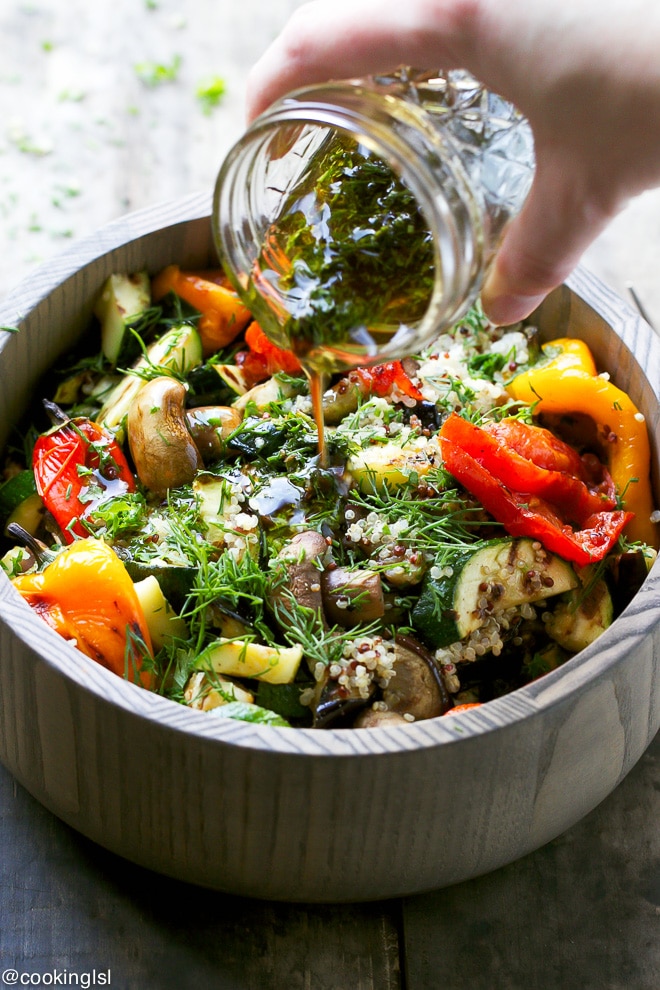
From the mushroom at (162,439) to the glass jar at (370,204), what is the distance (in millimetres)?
342

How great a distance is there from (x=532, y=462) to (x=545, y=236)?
57 centimetres

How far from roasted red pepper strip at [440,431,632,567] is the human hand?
0.39 m

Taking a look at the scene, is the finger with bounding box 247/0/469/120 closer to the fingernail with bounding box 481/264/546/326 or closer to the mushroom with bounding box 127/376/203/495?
the fingernail with bounding box 481/264/546/326

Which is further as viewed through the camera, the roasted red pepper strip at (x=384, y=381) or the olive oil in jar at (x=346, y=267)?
→ the roasted red pepper strip at (x=384, y=381)

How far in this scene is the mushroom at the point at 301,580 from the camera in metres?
2.04

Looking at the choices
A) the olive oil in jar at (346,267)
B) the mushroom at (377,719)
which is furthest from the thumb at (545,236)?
the mushroom at (377,719)

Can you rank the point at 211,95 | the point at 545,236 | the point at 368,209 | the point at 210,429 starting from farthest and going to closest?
1. the point at 211,95
2. the point at 210,429
3. the point at 368,209
4. the point at 545,236

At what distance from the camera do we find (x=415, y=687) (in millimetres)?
2010

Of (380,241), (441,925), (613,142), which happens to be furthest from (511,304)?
(441,925)

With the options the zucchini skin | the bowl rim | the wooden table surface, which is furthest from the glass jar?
the wooden table surface

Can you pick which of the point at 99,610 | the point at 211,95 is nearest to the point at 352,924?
the point at 99,610

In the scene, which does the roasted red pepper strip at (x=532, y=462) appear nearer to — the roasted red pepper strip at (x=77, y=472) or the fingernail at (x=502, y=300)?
the fingernail at (x=502, y=300)

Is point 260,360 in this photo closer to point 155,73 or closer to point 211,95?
point 211,95

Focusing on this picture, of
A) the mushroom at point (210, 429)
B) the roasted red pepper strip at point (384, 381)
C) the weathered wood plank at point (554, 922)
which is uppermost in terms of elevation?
the roasted red pepper strip at point (384, 381)
